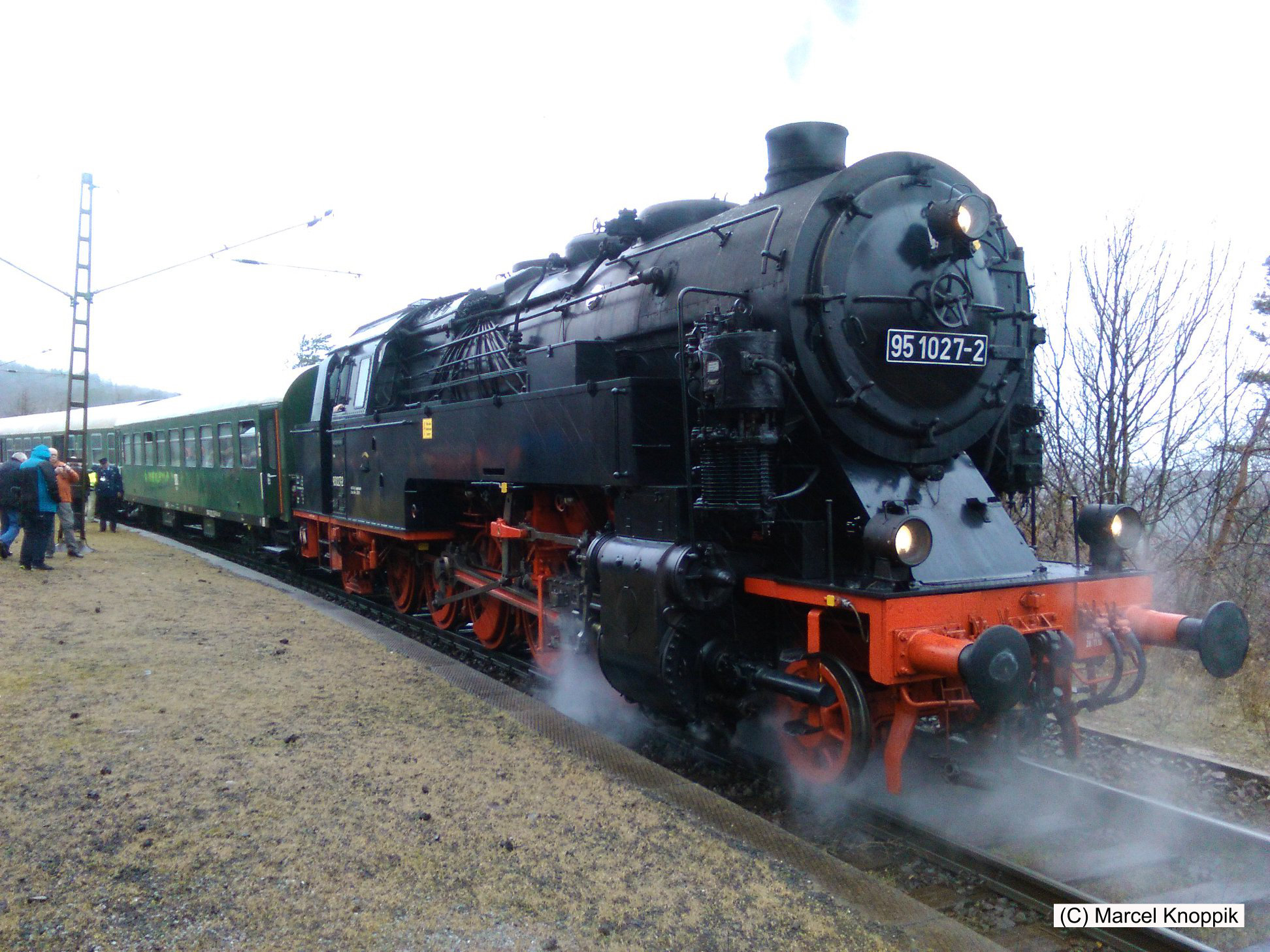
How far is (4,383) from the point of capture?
84812mm

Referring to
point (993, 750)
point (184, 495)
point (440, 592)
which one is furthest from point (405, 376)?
point (184, 495)

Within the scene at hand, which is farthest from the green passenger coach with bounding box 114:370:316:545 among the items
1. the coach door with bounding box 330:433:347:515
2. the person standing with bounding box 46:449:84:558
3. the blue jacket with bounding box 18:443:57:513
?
the blue jacket with bounding box 18:443:57:513

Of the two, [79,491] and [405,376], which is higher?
[405,376]

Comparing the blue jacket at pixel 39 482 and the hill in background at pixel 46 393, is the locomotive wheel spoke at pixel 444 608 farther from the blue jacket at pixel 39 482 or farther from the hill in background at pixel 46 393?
the hill in background at pixel 46 393

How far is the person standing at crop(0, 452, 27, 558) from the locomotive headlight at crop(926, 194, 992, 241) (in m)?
12.3

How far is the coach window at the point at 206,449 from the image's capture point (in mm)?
16156

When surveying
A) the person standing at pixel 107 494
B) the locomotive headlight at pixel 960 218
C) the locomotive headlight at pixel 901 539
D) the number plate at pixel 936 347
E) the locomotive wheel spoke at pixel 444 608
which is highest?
the locomotive headlight at pixel 960 218

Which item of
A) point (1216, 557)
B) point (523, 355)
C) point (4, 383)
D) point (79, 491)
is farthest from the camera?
point (4, 383)

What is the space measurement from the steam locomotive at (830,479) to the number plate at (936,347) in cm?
1

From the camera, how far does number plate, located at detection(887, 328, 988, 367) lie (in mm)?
4660

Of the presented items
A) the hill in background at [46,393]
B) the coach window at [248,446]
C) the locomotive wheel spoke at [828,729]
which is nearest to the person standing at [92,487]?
the coach window at [248,446]

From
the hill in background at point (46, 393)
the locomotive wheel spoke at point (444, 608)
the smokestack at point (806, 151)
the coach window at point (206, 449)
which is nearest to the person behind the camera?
the smokestack at point (806, 151)

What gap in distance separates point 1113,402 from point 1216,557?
1814 mm

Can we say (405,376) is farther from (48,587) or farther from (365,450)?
(48,587)
